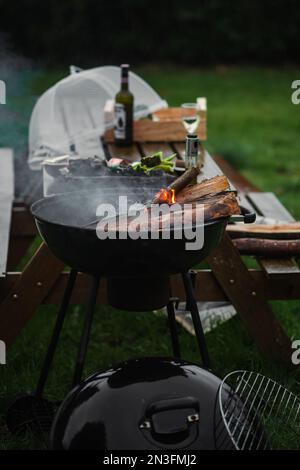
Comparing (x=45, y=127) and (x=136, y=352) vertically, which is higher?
(x=45, y=127)

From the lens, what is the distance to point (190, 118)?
15.7 ft

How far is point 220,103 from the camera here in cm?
1162

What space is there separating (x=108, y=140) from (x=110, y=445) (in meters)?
2.69

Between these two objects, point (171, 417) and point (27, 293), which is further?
point (27, 293)

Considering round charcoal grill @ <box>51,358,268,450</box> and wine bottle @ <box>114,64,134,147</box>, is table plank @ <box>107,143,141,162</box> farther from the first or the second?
round charcoal grill @ <box>51,358,268,450</box>

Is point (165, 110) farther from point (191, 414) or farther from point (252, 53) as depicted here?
point (252, 53)

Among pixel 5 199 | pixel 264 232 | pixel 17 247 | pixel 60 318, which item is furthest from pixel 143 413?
pixel 17 247

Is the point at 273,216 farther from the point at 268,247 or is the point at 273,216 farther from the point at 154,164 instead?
the point at 154,164

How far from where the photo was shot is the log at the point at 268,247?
13.2ft

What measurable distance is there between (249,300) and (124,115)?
4.84 ft

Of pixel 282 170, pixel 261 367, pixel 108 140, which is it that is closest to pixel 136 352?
pixel 261 367

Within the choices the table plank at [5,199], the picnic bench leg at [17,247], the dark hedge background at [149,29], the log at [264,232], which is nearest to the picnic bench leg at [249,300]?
the log at [264,232]

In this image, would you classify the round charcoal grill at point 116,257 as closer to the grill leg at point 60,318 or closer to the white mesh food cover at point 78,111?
the grill leg at point 60,318

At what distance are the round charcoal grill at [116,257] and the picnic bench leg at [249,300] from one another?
0.66 metres
